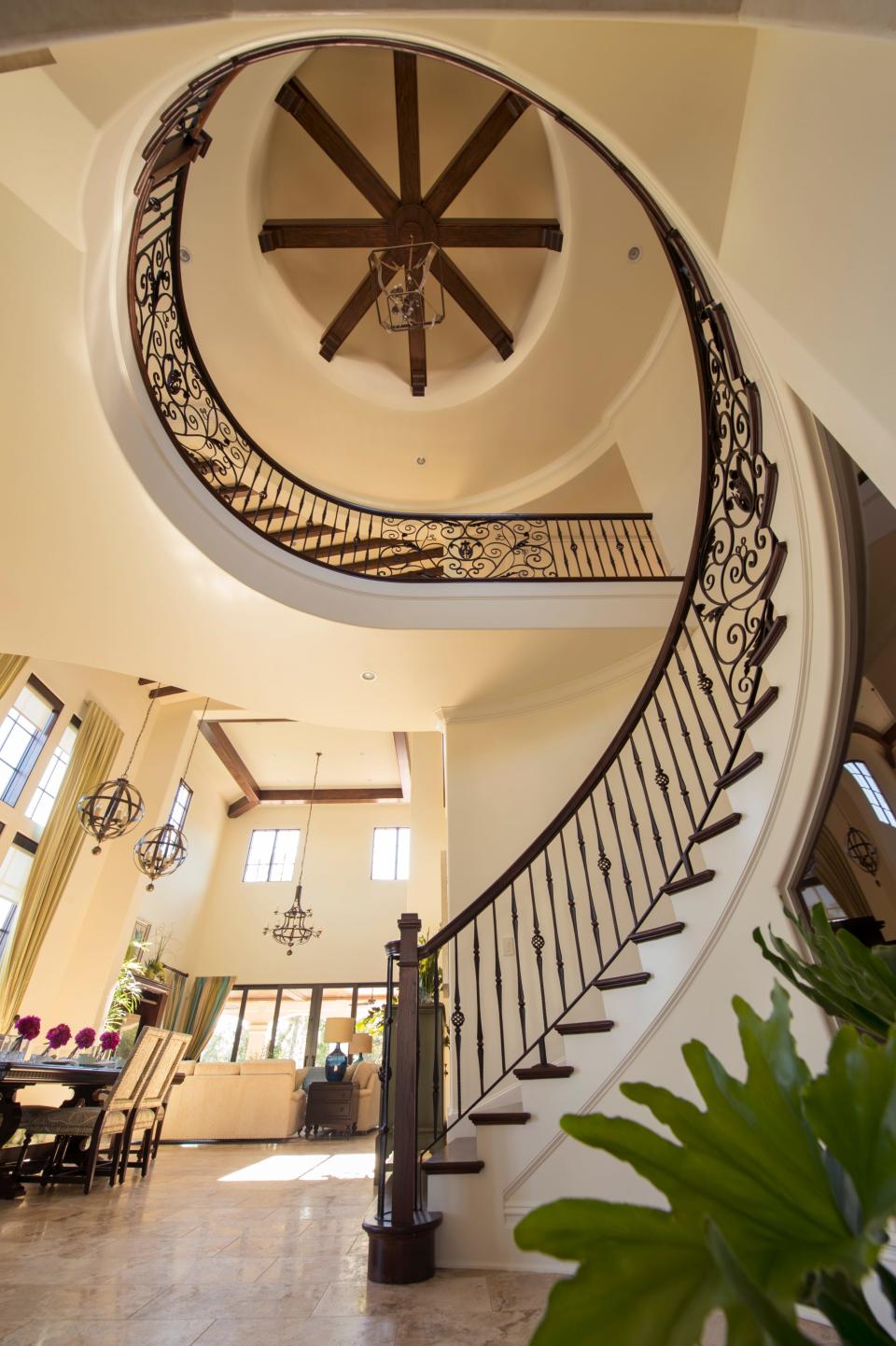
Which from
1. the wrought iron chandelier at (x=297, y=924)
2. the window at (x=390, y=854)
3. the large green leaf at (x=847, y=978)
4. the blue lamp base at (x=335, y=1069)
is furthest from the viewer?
the window at (x=390, y=854)

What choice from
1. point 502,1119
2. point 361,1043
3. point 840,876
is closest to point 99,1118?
point 502,1119

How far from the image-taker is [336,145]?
5715mm

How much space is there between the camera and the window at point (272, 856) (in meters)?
13.4

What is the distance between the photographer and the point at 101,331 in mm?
3523

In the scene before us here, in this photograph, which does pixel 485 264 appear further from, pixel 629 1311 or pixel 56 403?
pixel 629 1311

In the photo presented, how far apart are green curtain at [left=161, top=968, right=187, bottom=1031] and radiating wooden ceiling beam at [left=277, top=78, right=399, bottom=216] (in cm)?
1111

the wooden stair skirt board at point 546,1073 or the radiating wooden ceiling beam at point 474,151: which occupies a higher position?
the radiating wooden ceiling beam at point 474,151

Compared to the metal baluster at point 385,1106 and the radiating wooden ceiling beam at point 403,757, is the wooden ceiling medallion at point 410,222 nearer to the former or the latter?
the radiating wooden ceiling beam at point 403,757

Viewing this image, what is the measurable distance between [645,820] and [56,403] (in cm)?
474

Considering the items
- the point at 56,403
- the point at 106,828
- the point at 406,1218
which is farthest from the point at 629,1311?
the point at 106,828

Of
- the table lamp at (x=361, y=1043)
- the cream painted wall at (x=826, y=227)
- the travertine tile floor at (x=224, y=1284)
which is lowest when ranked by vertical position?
the travertine tile floor at (x=224, y=1284)

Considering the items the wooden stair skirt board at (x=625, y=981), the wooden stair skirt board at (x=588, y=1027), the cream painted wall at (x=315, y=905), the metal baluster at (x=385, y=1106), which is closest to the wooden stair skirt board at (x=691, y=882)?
the wooden stair skirt board at (x=625, y=981)

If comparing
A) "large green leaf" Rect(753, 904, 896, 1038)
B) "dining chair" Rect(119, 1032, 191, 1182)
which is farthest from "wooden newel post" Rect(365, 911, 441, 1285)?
"dining chair" Rect(119, 1032, 191, 1182)

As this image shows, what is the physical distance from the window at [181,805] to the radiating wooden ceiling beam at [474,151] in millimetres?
9148
